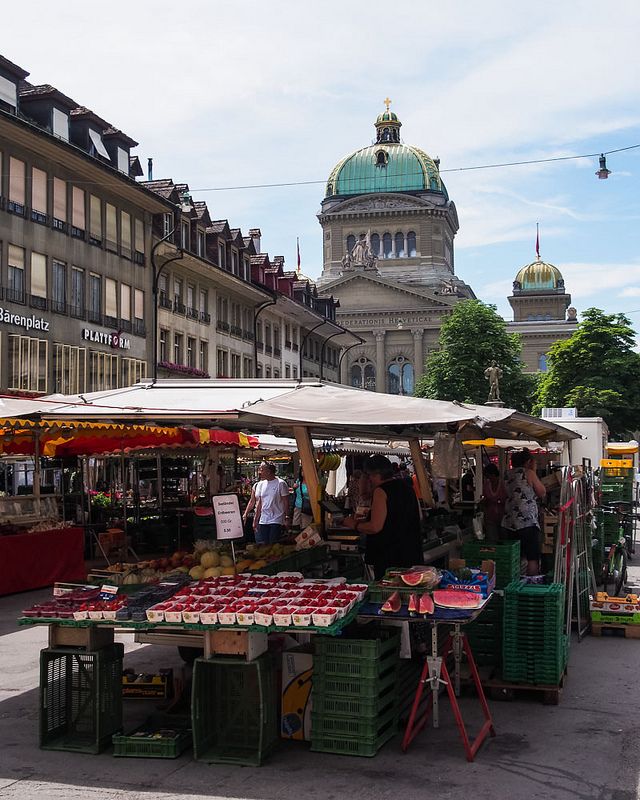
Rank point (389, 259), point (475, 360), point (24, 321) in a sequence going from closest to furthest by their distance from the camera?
point (24, 321), point (475, 360), point (389, 259)

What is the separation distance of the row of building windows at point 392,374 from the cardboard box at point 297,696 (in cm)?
10254

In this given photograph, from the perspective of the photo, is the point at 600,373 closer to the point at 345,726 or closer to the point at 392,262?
the point at 345,726

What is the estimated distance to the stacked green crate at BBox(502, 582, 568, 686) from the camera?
28.1 feet

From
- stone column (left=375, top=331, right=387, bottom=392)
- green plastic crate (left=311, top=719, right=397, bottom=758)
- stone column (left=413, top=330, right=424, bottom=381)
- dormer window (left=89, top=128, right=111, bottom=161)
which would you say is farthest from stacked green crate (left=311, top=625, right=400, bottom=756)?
stone column (left=375, top=331, right=387, bottom=392)

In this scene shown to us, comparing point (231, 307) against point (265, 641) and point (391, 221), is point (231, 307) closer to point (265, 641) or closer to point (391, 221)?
point (265, 641)

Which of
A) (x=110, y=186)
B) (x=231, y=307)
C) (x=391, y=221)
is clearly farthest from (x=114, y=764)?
(x=391, y=221)

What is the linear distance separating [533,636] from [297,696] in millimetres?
2321

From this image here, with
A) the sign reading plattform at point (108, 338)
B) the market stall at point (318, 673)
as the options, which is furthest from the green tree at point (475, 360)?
the market stall at point (318, 673)

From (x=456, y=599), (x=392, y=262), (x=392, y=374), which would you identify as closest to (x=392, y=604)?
(x=456, y=599)

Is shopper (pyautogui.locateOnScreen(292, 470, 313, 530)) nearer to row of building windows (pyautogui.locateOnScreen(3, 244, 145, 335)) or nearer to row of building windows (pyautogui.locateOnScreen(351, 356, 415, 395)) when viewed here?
row of building windows (pyautogui.locateOnScreen(3, 244, 145, 335))

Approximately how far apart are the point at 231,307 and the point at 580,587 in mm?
39269

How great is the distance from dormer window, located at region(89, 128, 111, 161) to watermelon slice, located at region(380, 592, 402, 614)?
29753 millimetres

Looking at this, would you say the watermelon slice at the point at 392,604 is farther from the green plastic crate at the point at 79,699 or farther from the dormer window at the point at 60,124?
the dormer window at the point at 60,124

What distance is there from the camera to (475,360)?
66.2m
